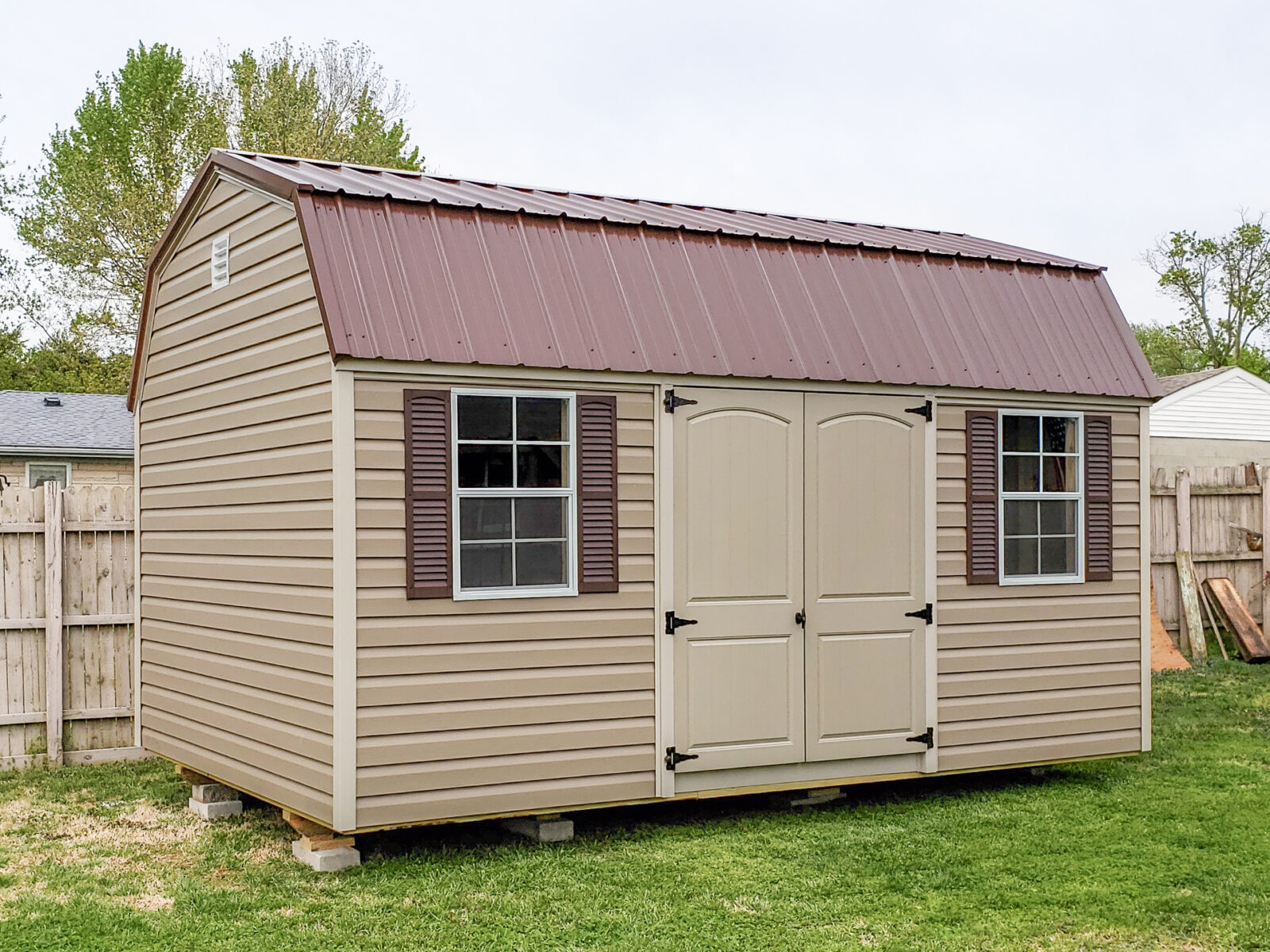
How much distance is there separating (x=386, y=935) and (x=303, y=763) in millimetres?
A: 1327

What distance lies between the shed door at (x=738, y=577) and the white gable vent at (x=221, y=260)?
2578mm

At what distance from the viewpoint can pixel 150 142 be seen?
2742 centimetres

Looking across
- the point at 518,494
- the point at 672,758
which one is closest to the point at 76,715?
the point at 518,494

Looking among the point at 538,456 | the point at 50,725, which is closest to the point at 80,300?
the point at 50,725

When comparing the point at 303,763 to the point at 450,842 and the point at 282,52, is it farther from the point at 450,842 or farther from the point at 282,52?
the point at 282,52

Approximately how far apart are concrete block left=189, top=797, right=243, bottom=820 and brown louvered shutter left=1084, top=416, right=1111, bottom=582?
17.0ft

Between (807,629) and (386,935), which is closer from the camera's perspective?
(386,935)

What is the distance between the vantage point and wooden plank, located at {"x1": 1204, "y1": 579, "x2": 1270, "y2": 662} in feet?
→ 42.5

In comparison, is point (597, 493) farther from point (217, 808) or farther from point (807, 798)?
point (217, 808)

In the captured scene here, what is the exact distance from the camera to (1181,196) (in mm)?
35594

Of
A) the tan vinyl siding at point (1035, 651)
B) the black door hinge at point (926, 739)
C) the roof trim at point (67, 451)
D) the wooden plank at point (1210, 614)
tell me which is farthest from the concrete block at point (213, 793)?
the roof trim at point (67, 451)

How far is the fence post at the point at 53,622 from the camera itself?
8844 millimetres

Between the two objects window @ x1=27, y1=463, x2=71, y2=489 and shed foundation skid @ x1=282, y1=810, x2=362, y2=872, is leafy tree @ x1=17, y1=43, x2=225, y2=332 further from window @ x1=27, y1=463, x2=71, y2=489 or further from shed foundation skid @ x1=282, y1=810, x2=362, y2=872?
shed foundation skid @ x1=282, y1=810, x2=362, y2=872

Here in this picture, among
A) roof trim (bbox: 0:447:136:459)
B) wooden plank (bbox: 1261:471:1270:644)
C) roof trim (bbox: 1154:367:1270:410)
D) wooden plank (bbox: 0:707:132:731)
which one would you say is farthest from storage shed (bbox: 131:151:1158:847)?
roof trim (bbox: 1154:367:1270:410)
